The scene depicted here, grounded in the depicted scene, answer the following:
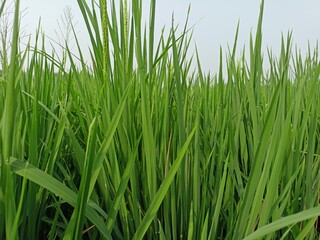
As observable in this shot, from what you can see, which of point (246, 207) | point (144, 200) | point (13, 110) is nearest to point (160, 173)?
point (144, 200)

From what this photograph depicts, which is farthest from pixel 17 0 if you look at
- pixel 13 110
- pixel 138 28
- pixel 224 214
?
pixel 224 214

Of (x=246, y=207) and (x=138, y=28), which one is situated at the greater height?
(x=138, y=28)

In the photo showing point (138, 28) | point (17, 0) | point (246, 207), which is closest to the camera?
point (17, 0)

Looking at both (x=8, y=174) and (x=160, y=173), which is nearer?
(x=8, y=174)

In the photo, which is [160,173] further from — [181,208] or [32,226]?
[32,226]

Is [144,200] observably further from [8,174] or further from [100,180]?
[8,174]

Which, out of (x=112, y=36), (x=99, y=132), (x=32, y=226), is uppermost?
(x=112, y=36)

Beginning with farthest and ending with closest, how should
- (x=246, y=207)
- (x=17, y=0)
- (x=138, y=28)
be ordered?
(x=138, y=28)
(x=246, y=207)
(x=17, y=0)

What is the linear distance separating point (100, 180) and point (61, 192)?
0.48 feet

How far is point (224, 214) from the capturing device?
1.75ft

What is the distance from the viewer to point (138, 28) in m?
0.53

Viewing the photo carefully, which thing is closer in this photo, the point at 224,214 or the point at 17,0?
the point at 17,0

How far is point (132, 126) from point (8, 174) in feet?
0.79

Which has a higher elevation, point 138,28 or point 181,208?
point 138,28
